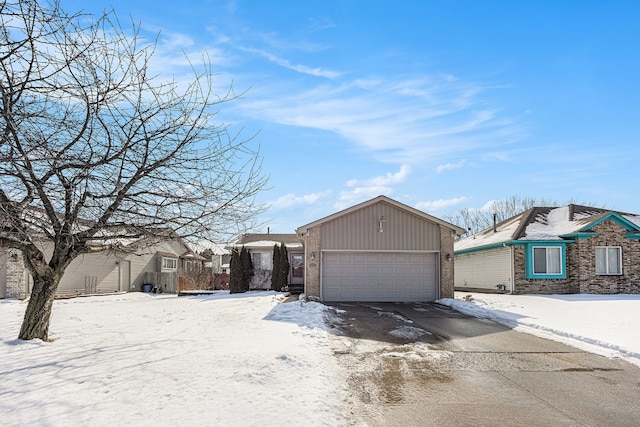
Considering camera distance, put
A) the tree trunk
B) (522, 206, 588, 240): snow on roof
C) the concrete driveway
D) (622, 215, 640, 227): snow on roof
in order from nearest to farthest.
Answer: the concrete driveway
the tree trunk
(522, 206, 588, 240): snow on roof
(622, 215, 640, 227): snow on roof

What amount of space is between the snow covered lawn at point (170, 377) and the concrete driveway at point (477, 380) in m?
0.59

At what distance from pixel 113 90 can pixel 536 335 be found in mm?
10185

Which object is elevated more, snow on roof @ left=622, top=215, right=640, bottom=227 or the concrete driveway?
snow on roof @ left=622, top=215, right=640, bottom=227

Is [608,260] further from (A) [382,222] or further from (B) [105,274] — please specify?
(B) [105,274]

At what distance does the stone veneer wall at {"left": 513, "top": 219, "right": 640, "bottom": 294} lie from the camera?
20.4 m

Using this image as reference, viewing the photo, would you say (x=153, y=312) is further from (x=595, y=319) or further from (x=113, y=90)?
(x=595, y=319)

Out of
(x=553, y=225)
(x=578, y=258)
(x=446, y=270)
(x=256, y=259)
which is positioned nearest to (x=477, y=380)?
(x=446, y=270)

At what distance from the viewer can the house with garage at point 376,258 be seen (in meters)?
18.2

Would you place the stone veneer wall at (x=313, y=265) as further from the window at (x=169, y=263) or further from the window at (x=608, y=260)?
the window at (x=169, y=263)

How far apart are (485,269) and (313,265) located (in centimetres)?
1047

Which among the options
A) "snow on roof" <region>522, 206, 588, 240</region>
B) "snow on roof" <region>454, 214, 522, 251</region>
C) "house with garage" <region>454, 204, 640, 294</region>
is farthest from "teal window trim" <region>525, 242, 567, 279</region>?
"snow on roof" <region>454, 214, 522, 251</region>

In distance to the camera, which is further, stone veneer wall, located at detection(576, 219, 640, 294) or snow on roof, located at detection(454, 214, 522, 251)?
snow on roof, located at detection(454, 214, 522, 251)

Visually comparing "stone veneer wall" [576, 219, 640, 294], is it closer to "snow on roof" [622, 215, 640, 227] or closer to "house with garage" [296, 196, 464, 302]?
"snow on roof" [622, 215, 640, 227]

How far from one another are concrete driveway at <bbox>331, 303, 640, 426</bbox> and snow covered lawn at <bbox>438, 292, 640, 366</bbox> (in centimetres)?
69
